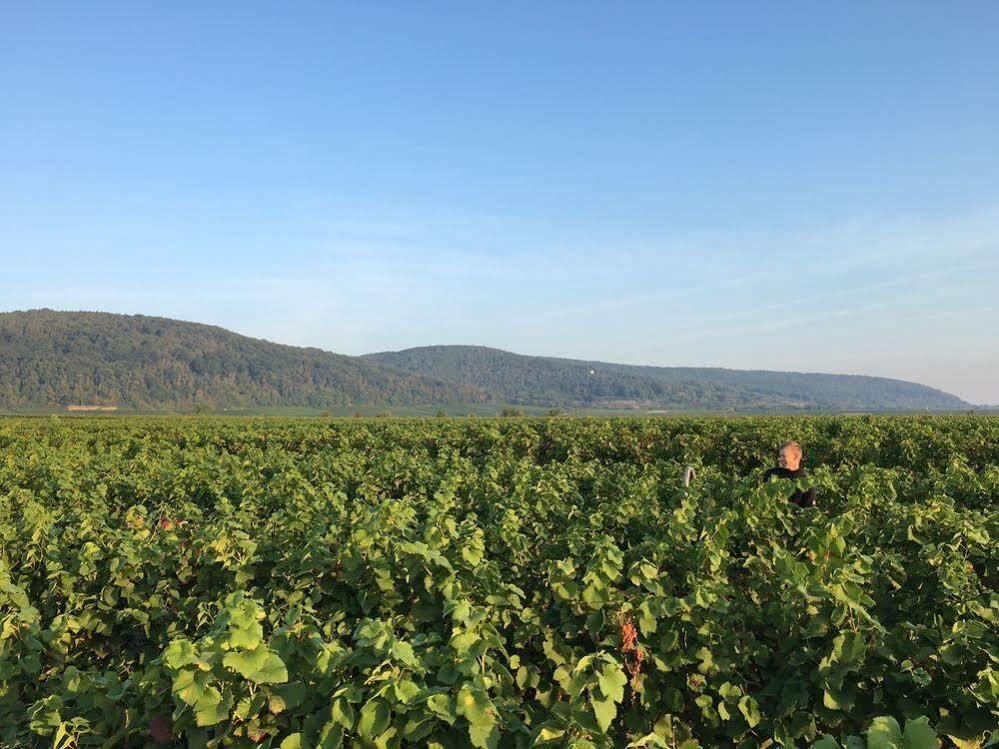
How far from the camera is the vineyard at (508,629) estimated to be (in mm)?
2744

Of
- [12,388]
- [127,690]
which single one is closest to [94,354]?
[12,388]

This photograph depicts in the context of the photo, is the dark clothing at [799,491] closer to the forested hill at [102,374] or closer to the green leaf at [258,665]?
the green leaf at [258,665]

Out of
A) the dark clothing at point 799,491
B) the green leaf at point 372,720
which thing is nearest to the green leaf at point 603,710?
the green leaf at point 372,720

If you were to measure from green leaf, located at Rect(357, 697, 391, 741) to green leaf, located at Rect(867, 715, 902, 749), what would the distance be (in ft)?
5.38

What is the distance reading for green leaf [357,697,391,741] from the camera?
2518 millimetres

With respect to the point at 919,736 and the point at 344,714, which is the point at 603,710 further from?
the point at 919,736

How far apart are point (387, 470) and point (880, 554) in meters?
7.85

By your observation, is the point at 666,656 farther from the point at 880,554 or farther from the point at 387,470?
the point at 387,470

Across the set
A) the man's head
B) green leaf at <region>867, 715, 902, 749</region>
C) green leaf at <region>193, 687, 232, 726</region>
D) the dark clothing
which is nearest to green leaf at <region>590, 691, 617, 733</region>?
green leaf at <region>867, 715, 902, 749</region>

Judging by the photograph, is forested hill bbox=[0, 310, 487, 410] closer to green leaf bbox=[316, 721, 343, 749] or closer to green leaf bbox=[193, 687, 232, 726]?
green leaf bbox=[193, 687, 232, 726]

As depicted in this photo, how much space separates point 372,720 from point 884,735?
1.72 meters

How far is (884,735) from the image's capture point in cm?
188

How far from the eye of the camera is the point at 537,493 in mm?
7785

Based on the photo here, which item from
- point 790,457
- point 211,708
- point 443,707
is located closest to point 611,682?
point 443,707
